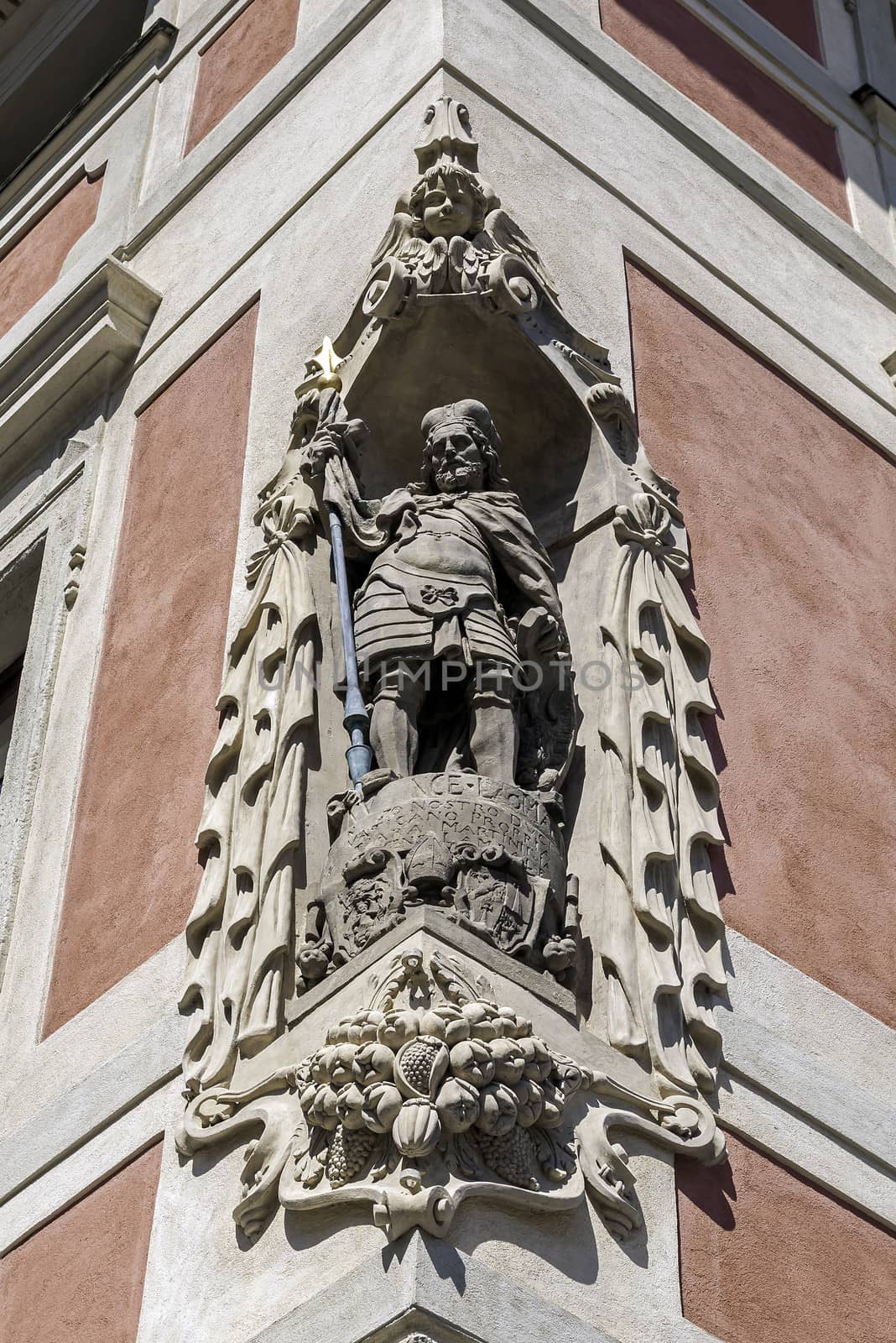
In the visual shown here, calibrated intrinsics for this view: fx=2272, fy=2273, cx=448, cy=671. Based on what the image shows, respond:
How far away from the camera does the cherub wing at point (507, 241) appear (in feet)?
23.5

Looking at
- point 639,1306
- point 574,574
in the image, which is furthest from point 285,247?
point 639,1306

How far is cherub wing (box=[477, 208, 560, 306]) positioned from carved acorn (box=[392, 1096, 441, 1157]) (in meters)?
3.10

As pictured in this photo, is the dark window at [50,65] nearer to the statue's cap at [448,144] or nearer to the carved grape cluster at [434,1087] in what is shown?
the statue's cap at [448,144]

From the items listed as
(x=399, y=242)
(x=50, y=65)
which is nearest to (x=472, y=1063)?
(x=399, y=242)

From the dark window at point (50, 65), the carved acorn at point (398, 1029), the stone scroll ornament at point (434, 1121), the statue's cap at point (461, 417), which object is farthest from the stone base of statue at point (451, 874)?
the dark window at point (50, 65)

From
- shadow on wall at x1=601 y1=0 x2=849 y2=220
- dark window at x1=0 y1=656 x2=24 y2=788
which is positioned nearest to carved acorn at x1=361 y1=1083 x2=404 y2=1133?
dark window at x1=0 y1=656 x2=24 y2=788

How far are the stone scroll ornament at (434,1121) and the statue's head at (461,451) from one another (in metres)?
1.81

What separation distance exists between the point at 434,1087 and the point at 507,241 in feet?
10.5

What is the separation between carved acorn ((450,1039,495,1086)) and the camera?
4988 mm

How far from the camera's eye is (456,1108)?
4918 mm

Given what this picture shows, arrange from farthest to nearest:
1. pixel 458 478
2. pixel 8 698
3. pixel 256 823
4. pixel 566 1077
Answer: pixel 8 698, pixel 458 478, pixel 256 823, pixel 566 1077

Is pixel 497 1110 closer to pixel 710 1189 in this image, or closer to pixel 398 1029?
pixel 398 1029

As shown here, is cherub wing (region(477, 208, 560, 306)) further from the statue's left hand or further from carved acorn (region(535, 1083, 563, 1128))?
carved acorn (region(535, 1083, 563, 1128))

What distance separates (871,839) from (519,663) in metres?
1.41
